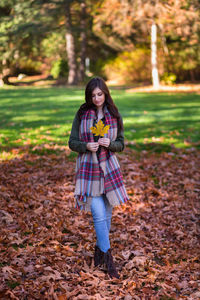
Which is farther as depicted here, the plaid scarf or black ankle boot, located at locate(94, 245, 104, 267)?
black ankle boot, located at locate(94, 245, 104, 267)

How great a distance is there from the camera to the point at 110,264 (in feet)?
11.8

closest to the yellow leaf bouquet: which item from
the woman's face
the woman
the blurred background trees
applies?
the woman

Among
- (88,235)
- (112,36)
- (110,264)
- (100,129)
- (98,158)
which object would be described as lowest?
(88,235)

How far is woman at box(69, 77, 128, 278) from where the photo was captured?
3.45 meters

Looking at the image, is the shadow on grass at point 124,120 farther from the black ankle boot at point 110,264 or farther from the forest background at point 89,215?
the black ankle boot at point 110,264

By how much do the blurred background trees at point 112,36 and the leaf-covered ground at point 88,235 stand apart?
18977 millimetres

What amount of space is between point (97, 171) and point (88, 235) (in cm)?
154

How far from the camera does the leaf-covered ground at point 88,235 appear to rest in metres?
3.52

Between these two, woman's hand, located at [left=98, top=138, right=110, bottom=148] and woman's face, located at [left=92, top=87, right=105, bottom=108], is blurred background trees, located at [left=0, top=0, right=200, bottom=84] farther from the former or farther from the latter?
woman's hand, located at [left=98, top=138, right=110, bottom=148]

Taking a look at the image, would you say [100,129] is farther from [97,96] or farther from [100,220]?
[100,220]

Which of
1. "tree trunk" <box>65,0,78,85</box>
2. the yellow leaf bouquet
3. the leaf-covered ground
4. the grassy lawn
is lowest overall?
the leaf-covered ground

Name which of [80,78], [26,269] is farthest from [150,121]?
[80,78]

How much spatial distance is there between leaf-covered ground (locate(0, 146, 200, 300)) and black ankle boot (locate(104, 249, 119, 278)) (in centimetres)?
8

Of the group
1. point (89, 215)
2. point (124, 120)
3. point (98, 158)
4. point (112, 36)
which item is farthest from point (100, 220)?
point (112, 36)
